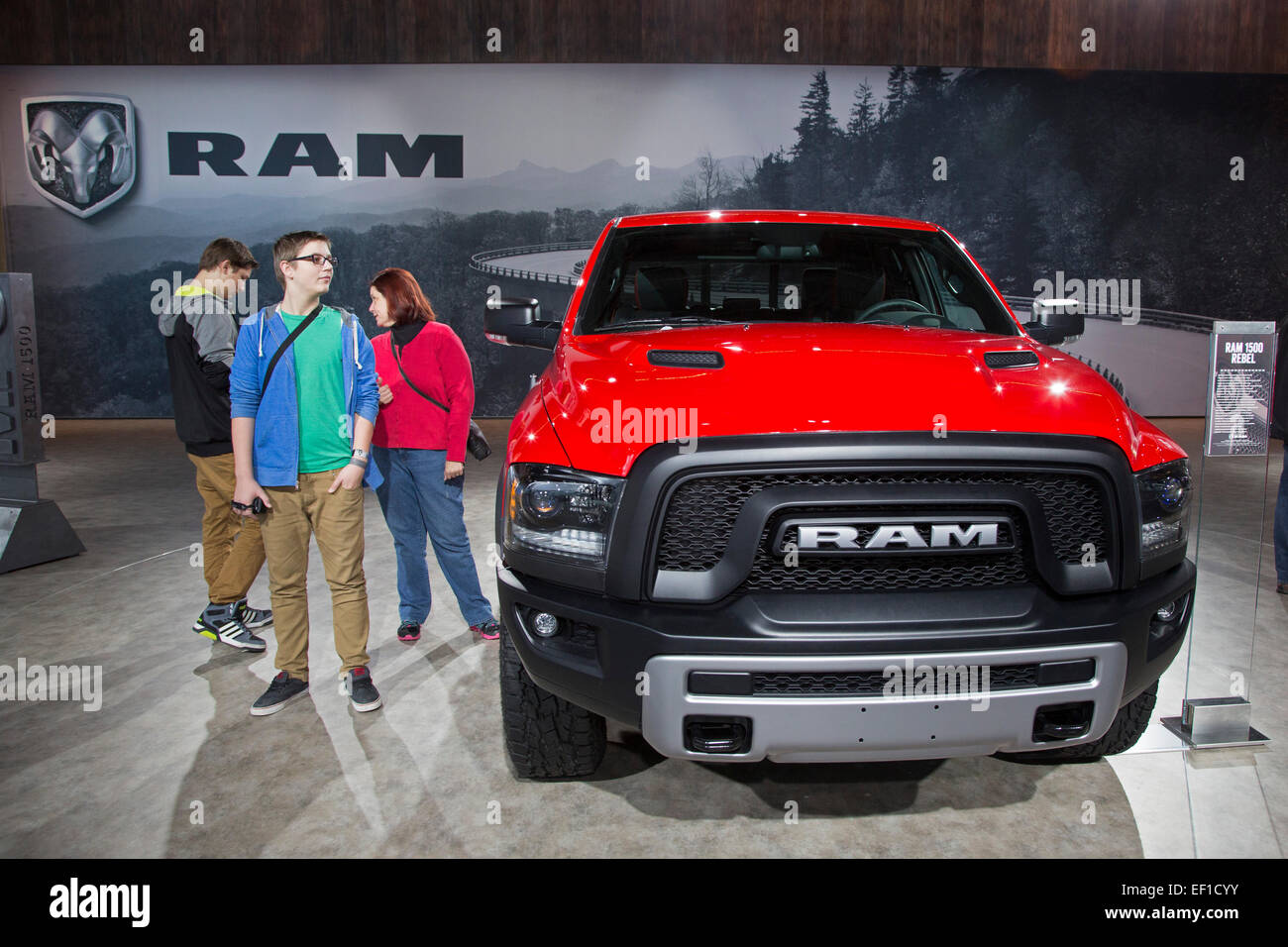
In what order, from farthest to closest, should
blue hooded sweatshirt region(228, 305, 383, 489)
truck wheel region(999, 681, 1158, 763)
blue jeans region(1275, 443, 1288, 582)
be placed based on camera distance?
1. blue jeans region(1275, 443, 1288, 582)
2. blue hooded sweatshirt region(228, 305, 383, 489)
3. truck wheel region(999, 681, 1158, 763)

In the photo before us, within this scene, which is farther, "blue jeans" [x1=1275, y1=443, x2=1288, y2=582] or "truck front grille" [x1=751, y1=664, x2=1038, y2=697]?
"blue jeans" [x1=1275, y1=443, x2=1288, y2=582]

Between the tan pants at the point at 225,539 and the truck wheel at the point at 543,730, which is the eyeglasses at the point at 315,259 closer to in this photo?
the tan pants at the point at 225,539

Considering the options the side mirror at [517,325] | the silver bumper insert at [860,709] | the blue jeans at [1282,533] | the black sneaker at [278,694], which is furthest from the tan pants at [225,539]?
the blue jeans at [1282,533]

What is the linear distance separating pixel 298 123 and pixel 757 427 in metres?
10.5

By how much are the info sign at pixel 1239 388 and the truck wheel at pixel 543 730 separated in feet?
6.79

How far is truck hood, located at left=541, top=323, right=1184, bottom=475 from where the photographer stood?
179cm

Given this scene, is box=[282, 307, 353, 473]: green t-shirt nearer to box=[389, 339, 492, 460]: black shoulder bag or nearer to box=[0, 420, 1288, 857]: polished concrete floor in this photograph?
box=[389, 339, 492, 460]: black shoulder bag

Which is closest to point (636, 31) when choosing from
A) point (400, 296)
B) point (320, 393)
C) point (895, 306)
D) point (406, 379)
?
point (400, 296)

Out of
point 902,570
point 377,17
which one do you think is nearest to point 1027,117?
point 377,17

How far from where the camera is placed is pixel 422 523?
358 cm

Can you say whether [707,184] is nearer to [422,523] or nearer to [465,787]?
[422,523]

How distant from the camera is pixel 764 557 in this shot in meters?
1.80

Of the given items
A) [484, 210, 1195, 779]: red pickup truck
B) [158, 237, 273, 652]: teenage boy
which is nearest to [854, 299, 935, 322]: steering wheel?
[484, 210, 1195, 779]: red pickup truck

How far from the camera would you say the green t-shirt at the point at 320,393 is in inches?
108
